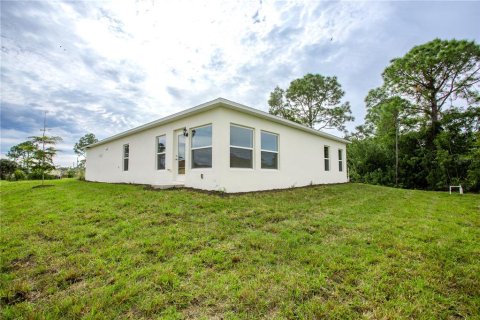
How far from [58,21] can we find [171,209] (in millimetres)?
5886

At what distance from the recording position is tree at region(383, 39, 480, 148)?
14.2 m

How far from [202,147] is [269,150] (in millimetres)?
2550

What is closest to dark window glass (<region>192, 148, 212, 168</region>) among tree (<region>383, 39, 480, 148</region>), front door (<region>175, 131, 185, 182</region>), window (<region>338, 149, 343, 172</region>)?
front door (<region>175, 131, 185, 182</region>)

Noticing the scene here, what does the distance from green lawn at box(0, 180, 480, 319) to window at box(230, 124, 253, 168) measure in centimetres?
265

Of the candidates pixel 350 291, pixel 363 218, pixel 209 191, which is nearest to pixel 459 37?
pixel 363 218

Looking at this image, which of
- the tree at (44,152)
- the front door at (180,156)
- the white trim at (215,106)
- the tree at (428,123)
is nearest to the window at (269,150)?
the white trim at (215,106)

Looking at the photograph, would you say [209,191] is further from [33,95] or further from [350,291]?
[33,95]

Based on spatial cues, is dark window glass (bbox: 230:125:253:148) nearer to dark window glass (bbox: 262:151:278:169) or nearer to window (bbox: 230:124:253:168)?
window (bbox: 230:124:253:168)

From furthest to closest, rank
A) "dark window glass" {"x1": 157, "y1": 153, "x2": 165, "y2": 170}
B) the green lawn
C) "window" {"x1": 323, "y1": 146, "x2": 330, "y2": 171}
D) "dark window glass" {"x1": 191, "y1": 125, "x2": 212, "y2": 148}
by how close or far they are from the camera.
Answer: "window" {"x1": 323, "y1": 146, "x2": 330, "y2": 171} < "dark window glass" {"x1": 157, "y1": 153, "x2": 165, "y2": 170} < "dark window glass" {"x1": 191, "y1": 125, "x2": 212, "y2": 148} < the green lawn

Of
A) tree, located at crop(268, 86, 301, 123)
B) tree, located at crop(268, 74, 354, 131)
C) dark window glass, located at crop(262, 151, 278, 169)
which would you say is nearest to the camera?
dark window glass, located at crop(262, 151, 278, 169)

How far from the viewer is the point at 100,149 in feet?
45.3

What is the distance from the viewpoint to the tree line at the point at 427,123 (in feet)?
45.3

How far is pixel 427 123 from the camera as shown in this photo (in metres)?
15.7

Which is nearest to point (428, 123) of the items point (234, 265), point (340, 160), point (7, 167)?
point (340, 160)
